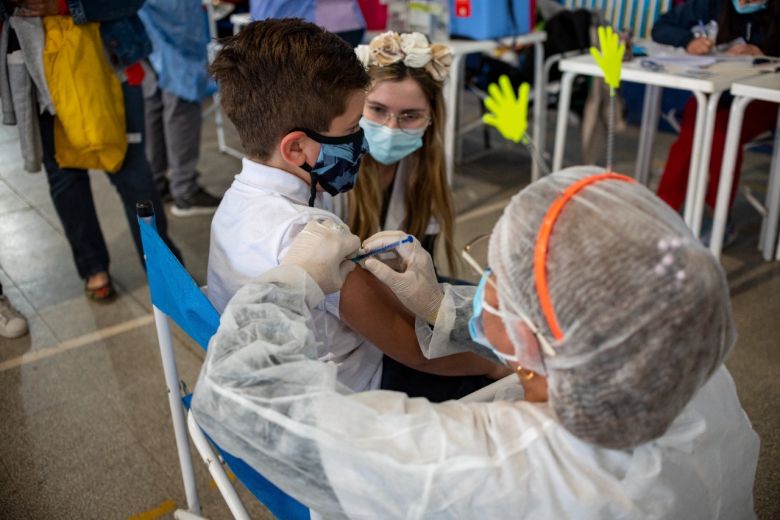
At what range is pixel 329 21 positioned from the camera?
3.18 meters

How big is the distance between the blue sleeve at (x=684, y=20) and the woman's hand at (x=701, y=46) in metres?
0.09

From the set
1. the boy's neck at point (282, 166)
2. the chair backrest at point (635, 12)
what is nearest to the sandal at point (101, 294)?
the boy's neck at point (282, 166)

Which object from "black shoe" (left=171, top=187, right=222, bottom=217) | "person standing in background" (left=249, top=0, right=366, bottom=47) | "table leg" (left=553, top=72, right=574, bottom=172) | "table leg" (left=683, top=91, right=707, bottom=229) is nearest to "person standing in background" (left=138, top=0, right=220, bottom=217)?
"black shoe" (left=171, top=187, right=222, bottom=217)

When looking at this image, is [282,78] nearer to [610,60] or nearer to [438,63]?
[438,63]

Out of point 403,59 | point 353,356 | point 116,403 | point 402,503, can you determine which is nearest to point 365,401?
point 402,503

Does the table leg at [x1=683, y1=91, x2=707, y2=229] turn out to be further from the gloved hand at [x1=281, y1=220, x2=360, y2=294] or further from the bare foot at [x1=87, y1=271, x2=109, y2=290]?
the bare foot at [x1=87, y1=271, x2=109, y2=290]

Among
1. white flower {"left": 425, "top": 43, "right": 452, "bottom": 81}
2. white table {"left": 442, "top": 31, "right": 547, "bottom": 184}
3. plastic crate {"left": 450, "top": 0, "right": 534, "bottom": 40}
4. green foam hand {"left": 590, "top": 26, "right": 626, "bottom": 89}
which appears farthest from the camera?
plastic crate {"left": 450, "top": 0, "right": 534, "bottom": 40}

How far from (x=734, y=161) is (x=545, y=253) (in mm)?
2086

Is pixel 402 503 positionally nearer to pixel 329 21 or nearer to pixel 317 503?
pixel 317 503

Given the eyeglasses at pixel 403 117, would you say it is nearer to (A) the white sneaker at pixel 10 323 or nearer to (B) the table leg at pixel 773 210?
(A) the white sneaker at pixel 10 323

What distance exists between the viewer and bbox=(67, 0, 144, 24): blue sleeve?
2254 mm

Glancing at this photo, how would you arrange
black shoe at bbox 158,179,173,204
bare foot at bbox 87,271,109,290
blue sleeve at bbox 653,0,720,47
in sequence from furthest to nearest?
1. black shoe at bbox 158,179,173,204
2. blue sleeve at bbox 653,0,720,47
3. bare foot at bbox 87,271,109,290

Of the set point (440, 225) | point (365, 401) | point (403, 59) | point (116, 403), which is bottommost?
point (116, 403)

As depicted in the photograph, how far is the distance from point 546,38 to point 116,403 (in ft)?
9.85
